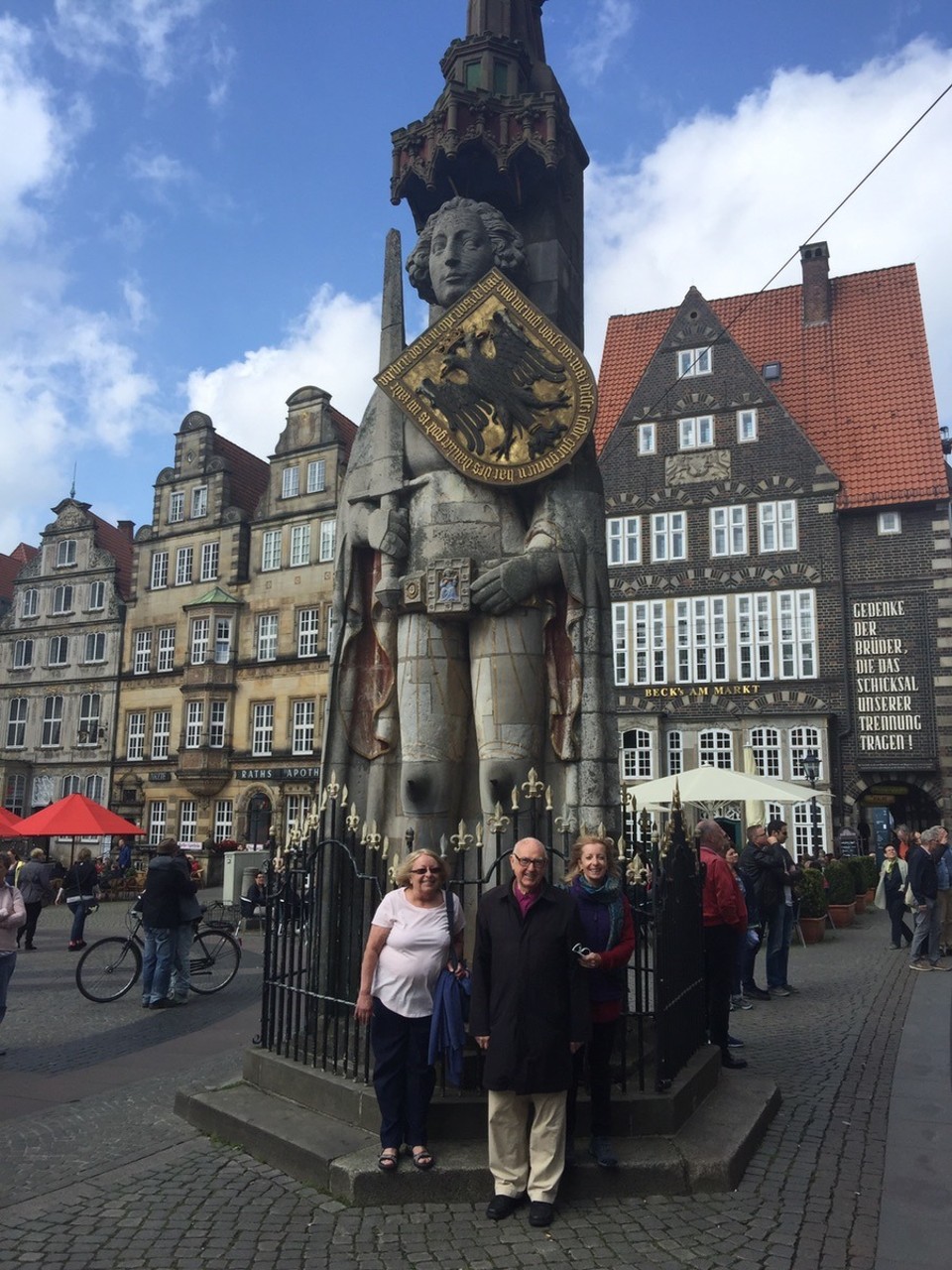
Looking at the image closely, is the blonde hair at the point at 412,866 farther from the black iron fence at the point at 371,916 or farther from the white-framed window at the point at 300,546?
the white-framed window at the point at 300,546

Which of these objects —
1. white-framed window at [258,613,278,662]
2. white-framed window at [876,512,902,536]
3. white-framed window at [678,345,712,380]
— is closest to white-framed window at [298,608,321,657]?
white-framed window at [258,613,278,662]

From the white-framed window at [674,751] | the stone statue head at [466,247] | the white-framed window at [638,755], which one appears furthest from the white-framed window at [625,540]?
the stone statue head at [466,247]

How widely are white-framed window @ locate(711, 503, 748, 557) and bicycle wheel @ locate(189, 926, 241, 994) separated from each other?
21552 mm

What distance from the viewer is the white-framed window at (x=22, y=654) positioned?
41.2 m

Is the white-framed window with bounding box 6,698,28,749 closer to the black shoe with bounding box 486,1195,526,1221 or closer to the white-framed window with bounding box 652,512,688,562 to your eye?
the white-framed window with bounding box 652,512,688,562

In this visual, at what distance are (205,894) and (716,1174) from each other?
81.5 feet

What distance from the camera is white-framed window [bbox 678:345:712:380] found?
31027 millimetres

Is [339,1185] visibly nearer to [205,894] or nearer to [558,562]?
[558,562]

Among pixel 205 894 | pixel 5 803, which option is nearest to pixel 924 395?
pixel 205 894

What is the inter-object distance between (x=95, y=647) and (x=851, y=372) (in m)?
28.4

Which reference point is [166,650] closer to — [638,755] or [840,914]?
[638,755]

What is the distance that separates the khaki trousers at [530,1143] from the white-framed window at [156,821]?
3412 centimetres

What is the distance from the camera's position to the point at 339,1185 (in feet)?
14.2

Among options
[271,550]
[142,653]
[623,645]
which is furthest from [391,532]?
[142,653]
